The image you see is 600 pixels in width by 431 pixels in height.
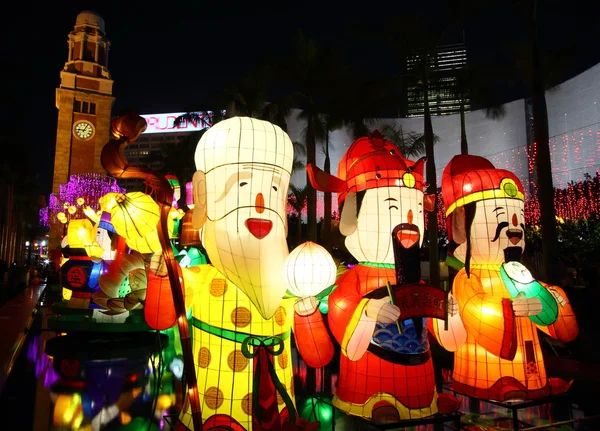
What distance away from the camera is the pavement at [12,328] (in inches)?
299

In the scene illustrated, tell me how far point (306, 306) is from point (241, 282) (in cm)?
50

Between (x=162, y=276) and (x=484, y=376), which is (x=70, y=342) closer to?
(x=162, y=276)

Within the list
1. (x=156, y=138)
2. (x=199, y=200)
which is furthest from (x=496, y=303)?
(x=156, y=138)

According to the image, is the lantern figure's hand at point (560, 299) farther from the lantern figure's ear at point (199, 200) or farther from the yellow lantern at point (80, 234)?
the yellow lantern at point (80, 234)

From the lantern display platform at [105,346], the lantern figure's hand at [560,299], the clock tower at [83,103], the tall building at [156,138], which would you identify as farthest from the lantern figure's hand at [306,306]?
the clock tower at [83,103]

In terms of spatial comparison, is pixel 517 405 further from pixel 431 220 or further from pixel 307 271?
pixel 431 220

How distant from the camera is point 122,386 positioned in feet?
20.4

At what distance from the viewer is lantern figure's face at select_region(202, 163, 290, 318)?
3.26m

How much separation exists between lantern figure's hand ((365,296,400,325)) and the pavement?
5225 mm

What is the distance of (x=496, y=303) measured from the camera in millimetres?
Answer: 4207

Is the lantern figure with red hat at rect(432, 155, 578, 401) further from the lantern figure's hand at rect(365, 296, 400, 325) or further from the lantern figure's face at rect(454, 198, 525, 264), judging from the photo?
the lantern figure's hand at rect(365, 296, 400, 325)

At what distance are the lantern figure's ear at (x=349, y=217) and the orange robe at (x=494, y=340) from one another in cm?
120

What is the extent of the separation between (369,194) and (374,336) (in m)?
1.17

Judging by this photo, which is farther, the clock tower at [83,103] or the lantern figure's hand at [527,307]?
the clock tower at [83,103]
